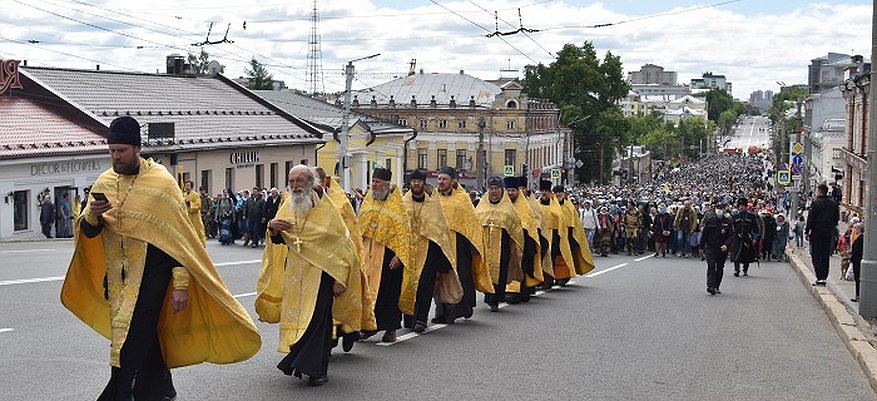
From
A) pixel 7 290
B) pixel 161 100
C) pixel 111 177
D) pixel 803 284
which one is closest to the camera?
pixel 111 177

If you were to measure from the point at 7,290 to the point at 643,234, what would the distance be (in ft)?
76.3

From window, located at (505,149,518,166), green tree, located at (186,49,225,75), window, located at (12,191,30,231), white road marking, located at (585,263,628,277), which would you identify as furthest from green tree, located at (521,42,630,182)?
white road marking, located at (585,263,628,277)

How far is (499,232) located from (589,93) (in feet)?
284

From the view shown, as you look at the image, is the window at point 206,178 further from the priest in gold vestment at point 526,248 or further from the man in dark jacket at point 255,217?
the priest in gold vestment at point 526,248

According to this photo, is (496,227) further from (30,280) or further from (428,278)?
(30,280)

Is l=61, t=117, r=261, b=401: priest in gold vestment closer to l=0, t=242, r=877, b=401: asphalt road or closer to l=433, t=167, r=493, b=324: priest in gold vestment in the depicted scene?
l=0, t=242, r=877, b=401: asphalt road

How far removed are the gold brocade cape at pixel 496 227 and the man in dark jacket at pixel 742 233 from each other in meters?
8.23

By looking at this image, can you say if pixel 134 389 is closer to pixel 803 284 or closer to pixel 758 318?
pixel 758 318

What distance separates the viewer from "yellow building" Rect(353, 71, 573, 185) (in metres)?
103

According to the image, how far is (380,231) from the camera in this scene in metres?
11.9

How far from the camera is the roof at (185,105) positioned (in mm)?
44188

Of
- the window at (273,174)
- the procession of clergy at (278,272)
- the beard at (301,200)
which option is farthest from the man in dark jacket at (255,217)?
the window at (273,174)

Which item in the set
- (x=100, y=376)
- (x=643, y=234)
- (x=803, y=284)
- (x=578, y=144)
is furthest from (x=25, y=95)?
(x=578, y=144)

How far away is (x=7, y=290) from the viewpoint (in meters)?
15.2
